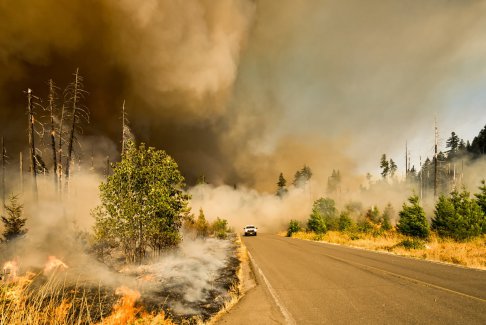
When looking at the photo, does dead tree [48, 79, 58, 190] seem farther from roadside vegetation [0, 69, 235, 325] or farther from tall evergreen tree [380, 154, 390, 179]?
tall evergreen tree [380, 154, 390, 179]

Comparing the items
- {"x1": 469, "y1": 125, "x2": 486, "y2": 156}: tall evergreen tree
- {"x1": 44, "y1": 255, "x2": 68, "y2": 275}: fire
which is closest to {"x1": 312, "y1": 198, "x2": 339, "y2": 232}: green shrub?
{"x1": 44, "y1": 255, "x2": 68, "y2": 275}: fire

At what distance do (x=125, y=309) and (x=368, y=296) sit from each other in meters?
6.73

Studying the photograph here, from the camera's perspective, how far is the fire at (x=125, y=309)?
6.89 metres

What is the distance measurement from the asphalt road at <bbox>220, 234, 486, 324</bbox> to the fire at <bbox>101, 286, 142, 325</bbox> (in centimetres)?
240

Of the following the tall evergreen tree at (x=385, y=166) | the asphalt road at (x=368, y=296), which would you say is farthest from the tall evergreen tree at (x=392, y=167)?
the asphalt road at (x=368, y=296)

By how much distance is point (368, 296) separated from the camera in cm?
822

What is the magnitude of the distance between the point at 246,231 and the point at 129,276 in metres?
34.5

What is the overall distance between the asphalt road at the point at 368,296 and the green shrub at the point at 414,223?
15.5 m

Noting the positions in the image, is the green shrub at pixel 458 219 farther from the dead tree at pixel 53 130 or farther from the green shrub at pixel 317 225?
the dead tree at pixel 53 130

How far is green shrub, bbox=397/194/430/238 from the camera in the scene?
2678 centimetres

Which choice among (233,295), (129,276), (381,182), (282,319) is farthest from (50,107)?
(381,182)

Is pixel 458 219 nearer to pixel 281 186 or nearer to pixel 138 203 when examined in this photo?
pixel 138 203

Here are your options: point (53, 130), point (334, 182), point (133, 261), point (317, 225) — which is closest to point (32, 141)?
point (53, 130)

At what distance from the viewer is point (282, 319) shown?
666cm
